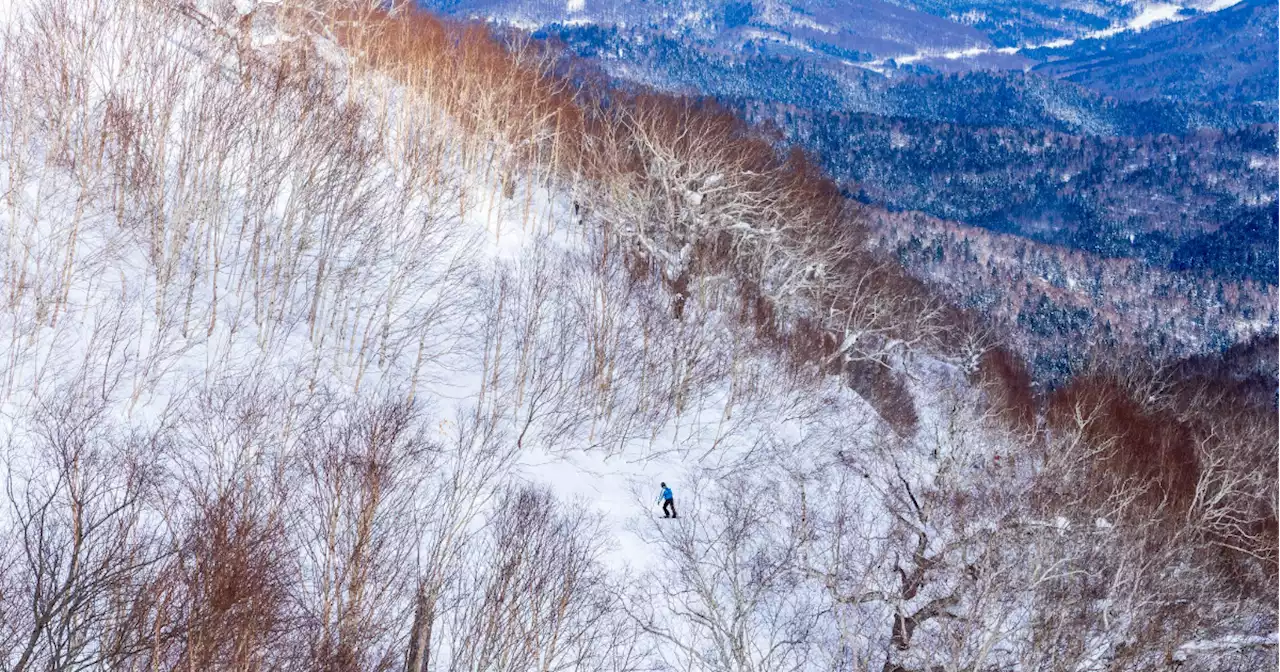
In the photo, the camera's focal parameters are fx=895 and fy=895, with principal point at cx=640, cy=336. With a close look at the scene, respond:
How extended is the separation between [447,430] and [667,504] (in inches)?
268

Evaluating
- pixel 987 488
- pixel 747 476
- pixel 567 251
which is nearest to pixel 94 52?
pixel 567 251

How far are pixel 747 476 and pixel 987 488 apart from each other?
365 inches

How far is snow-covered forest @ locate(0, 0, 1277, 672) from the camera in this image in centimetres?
1711

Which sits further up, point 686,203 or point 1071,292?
point 686,203

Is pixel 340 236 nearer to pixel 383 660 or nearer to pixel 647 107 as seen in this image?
pixel 383 660

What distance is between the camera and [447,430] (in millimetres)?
26281

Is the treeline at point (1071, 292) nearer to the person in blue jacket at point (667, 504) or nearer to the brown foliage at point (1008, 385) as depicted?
the brown foliage at point (1008, 385)

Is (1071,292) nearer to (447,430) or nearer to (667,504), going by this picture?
(667,504)

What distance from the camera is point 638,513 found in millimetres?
26609

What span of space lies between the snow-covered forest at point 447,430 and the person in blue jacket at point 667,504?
1.28 ft

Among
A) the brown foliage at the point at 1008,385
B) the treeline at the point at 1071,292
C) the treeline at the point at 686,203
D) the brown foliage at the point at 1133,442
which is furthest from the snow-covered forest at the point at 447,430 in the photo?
the treeline at the point at 1071,292

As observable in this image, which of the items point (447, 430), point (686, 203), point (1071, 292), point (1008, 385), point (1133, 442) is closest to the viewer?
point (447, 430)

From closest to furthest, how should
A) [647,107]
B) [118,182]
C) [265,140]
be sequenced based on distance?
[118,182] < [265,140] < [647,107]

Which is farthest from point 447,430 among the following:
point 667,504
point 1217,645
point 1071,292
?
point 1071,292
